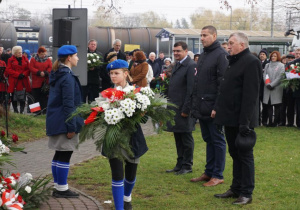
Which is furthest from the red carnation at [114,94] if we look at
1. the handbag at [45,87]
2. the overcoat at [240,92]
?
the handbag at [45,87]

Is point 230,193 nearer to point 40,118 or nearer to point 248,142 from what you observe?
point 248,142

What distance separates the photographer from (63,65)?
7.25 meters

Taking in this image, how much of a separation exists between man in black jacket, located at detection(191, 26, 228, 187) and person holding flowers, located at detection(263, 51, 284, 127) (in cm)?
725

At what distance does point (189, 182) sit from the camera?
8.43 m

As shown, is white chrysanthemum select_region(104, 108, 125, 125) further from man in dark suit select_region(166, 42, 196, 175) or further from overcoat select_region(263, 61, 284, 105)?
overcoat select_region(263, 61, 284, 105)

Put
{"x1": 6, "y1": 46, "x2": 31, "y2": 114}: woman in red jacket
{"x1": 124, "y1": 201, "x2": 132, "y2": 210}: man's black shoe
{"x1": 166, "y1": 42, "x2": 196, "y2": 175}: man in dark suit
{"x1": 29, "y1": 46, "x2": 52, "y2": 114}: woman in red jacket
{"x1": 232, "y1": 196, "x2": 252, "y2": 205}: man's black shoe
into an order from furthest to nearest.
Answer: {"x1": 6, "y1": 46, "x2": 31, "y2": 114}: woman in red jacket → {"x1": 29, "y1": 46, "x2": 52, "y2": 114}: woman in red jacket → {"x1": 166, "y1": 42, "x2": 196, "y2": 175}: man in dark suit → {"x1": 232, "y1": 196, "x2": 252, "y2": 205}: man's black shoe → {"x1": 124, "y1": 201, "x2": 132, "y2": 210}: man's black shoe

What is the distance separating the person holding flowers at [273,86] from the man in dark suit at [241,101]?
27.0 feet

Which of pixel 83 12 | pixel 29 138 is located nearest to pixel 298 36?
pixel 83 12

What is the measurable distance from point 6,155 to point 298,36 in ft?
62.3

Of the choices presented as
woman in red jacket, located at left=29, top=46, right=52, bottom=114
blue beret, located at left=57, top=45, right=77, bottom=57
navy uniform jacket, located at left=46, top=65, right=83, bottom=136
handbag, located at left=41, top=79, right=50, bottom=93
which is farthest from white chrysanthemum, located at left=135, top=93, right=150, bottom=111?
handbag, located at left=41, top=79, right=50, bottom=93

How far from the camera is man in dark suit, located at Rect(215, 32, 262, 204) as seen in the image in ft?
22.2

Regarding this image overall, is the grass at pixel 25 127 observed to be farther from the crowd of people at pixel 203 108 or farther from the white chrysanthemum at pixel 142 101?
the white chrysanthemum at pixel 142 101

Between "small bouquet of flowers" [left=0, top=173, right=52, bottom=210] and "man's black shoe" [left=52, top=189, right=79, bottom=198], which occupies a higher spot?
"small bouquet of flowers" [left=0, top=173, right=52, bottom=210]

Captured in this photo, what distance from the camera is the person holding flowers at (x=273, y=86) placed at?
1498cm
